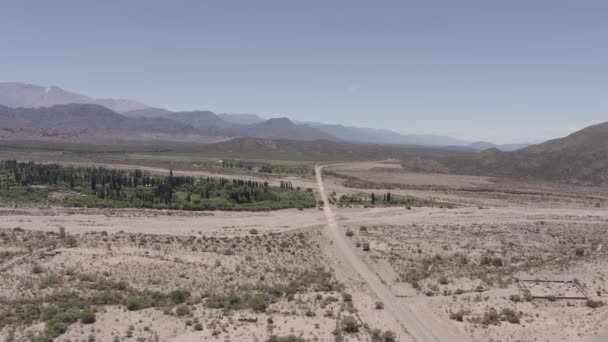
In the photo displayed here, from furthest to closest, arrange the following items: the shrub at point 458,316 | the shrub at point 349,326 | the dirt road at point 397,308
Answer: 1. the shrub at point 458,316
2. the dirt road at point 397,308
3. the shrub at point 349,326

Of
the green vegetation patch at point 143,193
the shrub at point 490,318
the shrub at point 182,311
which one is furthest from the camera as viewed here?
the green vegetation patch at point 143,193

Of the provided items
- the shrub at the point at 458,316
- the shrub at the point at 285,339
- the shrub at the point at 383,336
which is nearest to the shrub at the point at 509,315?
the shrub at the point at 458,316

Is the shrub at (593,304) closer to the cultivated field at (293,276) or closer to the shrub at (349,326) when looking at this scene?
the cultivated field at (293,276)

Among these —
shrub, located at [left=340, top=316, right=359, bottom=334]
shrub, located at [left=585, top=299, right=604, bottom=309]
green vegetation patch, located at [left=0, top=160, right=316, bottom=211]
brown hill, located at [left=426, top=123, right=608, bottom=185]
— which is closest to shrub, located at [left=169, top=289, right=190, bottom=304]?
shrub, located at [left=340, top=316, right=359, bottom=334]

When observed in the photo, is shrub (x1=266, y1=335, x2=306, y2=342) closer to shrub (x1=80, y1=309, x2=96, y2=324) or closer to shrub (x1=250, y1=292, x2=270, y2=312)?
shrub (x1=250, y1=292, x2=270, y2=312)

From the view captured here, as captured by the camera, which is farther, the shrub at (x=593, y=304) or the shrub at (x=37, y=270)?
the shrub at (x=37, y=270)

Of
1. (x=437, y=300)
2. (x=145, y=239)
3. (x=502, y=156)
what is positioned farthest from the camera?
(x=502, y=156)

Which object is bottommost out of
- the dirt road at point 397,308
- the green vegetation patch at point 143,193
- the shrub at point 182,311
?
the dirt road at point 397,308

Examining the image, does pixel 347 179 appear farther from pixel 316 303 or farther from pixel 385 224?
pixel 316 303

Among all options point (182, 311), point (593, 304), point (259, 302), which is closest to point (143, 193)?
point (182, 311)

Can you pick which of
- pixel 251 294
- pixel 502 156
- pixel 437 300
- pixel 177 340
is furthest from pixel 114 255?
pixel 502 156

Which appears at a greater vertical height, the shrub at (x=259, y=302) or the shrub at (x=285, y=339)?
the shrub at (x=259, y=302)
